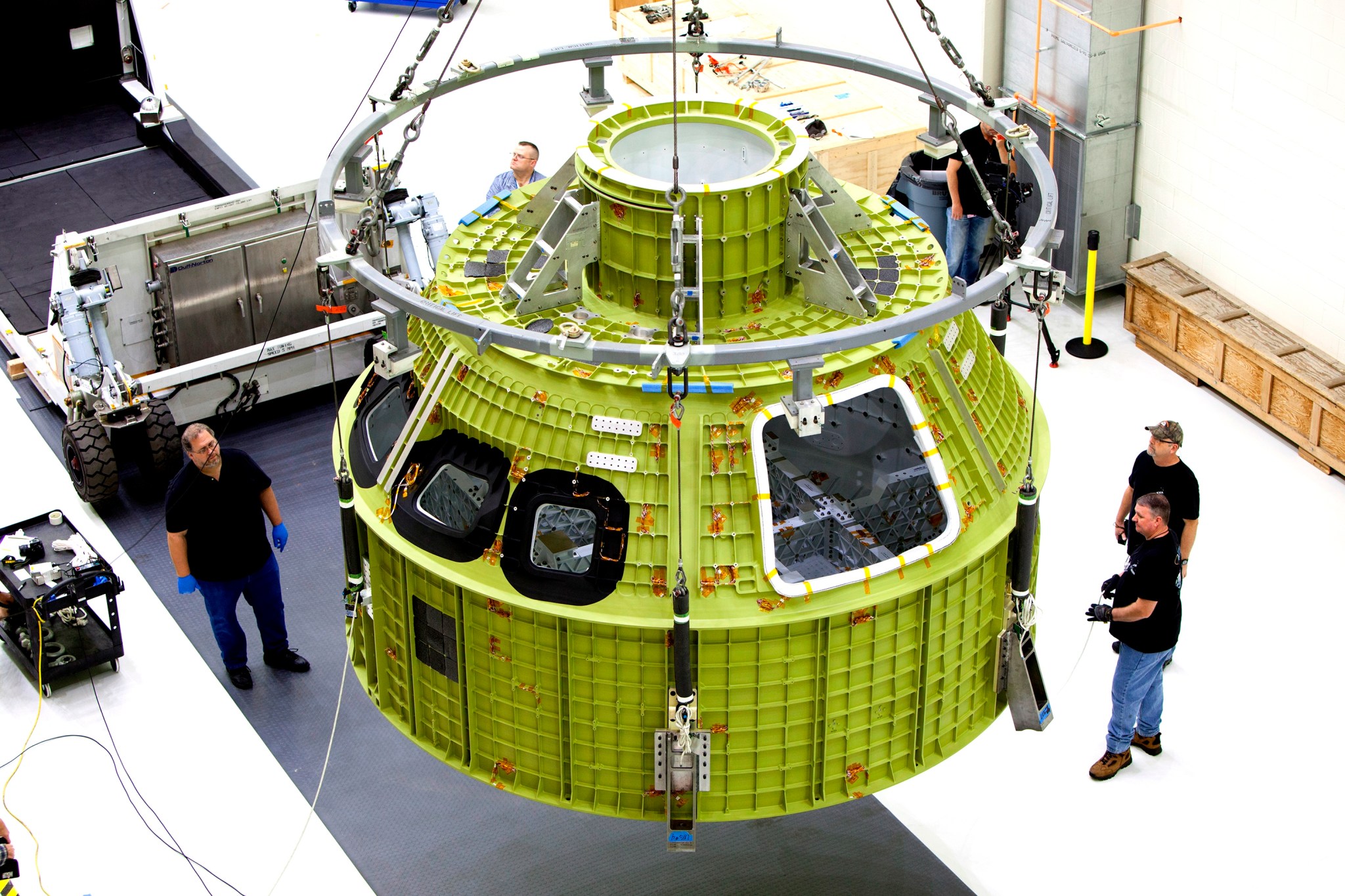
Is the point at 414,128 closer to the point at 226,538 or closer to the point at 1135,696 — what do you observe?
→ the point at 226,538

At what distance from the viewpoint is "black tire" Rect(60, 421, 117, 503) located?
14820 mm

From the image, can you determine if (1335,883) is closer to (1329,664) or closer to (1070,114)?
(1329,664)

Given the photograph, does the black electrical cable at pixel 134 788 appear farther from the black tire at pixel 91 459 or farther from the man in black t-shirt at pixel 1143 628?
the man in black t-shirt at pixel 1143 628

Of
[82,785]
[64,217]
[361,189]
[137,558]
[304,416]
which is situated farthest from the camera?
[64,217]

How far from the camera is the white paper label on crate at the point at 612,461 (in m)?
8.12

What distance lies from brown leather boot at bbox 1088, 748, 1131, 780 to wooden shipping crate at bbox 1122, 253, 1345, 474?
4.34 meters

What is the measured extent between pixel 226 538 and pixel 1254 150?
9.82 meters

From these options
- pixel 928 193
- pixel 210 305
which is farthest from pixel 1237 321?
pixel 210 305

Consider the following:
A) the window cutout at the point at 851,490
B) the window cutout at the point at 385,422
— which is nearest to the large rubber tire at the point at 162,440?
the window cutout at the point at 385,422

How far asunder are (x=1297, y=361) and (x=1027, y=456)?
722 centimetres

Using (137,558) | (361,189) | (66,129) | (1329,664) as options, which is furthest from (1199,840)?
(66,129)

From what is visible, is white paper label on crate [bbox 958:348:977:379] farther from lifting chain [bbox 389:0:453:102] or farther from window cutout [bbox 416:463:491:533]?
lifting chain [bbox 389:0:453:102]

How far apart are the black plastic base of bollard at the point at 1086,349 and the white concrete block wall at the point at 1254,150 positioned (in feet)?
3.96

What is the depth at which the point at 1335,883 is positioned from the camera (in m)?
11.1
